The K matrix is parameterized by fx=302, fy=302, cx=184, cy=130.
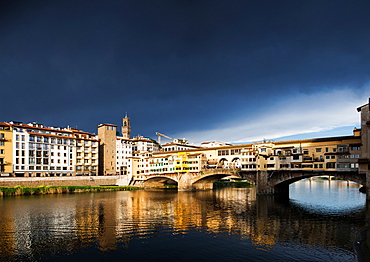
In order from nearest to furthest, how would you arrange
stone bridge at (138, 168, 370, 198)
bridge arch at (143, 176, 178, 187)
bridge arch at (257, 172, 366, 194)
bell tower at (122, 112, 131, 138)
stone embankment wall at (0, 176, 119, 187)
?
stone bridge at (138, 168, 370, 198) → bridge arch at (257, 172, 366, 194) → stone embankment wall at (0, 176, 119, 187) → bridge arch at (143, 176, 178, 187) → bell tower at (122, 112, 131, 138)

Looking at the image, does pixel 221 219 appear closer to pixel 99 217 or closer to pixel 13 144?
pixel 99 217

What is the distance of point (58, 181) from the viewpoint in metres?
93.9

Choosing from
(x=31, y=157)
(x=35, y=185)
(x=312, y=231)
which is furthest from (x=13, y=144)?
(x=312, y=231)

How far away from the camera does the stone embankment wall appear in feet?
276

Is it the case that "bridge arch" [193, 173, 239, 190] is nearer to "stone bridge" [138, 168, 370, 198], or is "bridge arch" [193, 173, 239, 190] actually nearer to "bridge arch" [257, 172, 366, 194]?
"stone bridge" [138, 168, 370, 198]

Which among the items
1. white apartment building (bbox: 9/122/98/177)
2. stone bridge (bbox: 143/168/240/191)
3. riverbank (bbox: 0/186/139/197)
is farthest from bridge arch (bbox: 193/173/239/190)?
white apartment building (bbox: 9/122/98/177)

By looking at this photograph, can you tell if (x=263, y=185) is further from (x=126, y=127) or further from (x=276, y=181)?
(x=126, y=127)

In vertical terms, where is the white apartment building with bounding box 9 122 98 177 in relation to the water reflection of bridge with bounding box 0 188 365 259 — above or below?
above

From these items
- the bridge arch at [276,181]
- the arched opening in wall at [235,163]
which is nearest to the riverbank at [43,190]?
the arched opening in wall at [235,163]

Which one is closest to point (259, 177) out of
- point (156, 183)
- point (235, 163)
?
point (235, 163)

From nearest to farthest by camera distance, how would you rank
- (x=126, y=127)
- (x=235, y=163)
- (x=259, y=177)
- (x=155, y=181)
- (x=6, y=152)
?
(x=259, y=177) → (x=6, y=152) → (x=235, y=163) → (x=155, y=181) → (x=126, y=127)

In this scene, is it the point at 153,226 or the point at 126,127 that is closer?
the point at 153,226

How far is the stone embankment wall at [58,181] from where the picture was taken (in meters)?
84.2

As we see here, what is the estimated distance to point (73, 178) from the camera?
9838 centimetres
